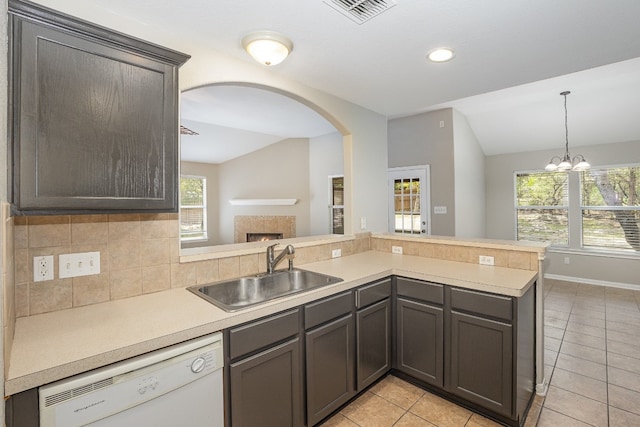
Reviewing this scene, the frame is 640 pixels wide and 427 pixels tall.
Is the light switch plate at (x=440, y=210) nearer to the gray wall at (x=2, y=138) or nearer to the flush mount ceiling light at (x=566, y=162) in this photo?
the flush mount ceiling light at (x=566, y=162)

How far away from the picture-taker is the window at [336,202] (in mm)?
5906

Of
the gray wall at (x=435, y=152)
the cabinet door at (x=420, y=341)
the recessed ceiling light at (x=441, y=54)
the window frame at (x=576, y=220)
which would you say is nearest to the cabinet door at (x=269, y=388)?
the cabinet door at (x=420, y=341)

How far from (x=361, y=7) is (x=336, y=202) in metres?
4.43

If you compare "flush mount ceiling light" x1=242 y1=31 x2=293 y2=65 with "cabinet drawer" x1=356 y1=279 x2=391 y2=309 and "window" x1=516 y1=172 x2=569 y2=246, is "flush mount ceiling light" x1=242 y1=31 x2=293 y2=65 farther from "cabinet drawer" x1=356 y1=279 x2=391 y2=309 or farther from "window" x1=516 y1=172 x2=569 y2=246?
"window" x1=516 y1=172 x2=569 y2=246

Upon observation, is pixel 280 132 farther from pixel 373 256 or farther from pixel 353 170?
pixel 373 256

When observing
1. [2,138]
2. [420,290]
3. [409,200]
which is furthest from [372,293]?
[409,200]

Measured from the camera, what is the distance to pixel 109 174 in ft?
4.46

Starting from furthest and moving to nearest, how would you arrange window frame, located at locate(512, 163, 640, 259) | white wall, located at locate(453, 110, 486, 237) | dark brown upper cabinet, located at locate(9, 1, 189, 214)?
window frame, located at locate(512, 163, 640, 259) → white wall, located at locate(453, 110, 486, 237) → dark brown upper cabinet, located at locate(9, 1, 189, 214)

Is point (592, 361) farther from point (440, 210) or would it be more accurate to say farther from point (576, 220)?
point (576, 220)

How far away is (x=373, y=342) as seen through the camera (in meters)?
2.25

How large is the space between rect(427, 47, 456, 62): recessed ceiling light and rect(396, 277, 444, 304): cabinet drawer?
157 cm

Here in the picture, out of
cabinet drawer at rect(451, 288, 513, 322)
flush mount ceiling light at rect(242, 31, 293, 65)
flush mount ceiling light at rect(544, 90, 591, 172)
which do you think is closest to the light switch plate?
flush mount ceiling light at rect(544, 90, 591, 172)

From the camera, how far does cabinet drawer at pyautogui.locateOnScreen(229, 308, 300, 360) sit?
147 centimetres

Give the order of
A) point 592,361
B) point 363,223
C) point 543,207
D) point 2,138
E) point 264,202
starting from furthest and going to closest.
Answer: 1. point 264,202
2. point 543,207
3. point 363,223
4. point 592,361
5. point 2,138
